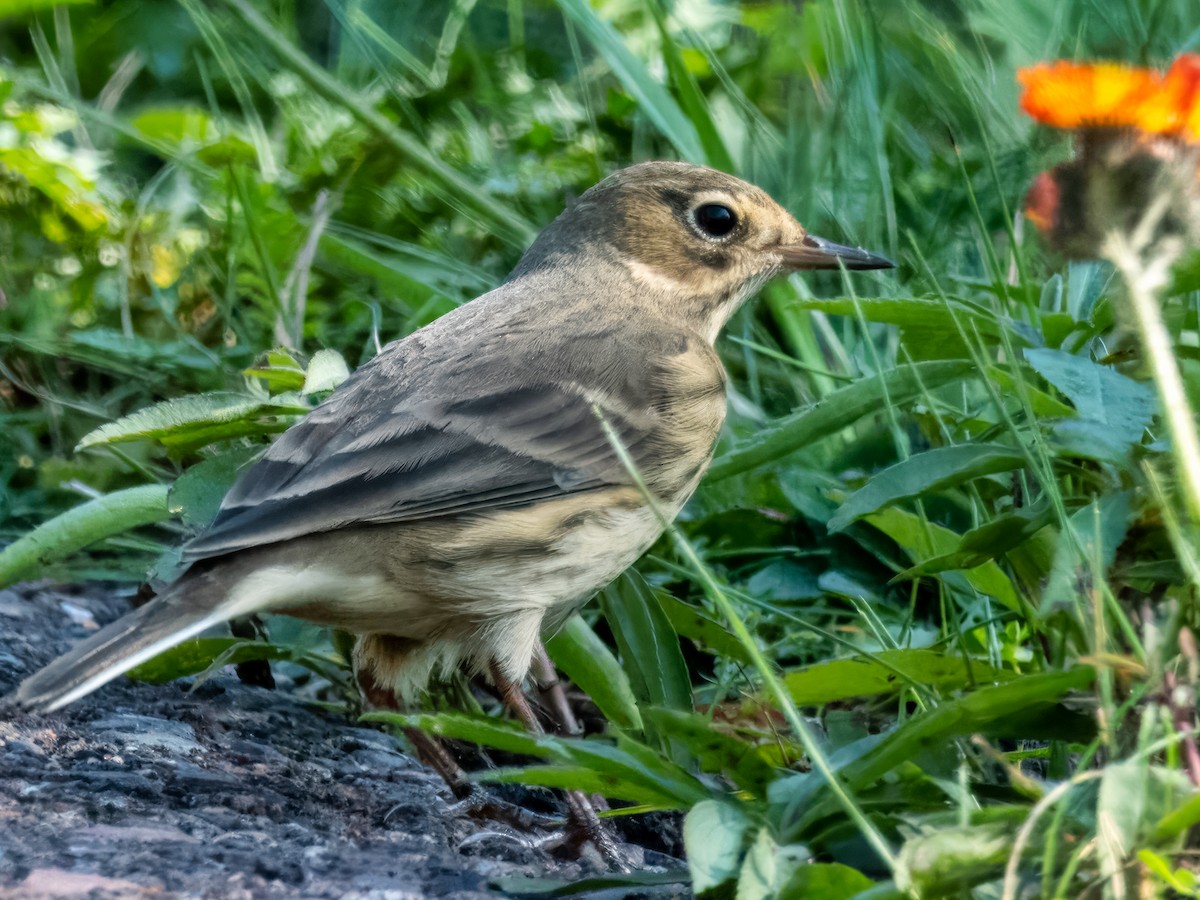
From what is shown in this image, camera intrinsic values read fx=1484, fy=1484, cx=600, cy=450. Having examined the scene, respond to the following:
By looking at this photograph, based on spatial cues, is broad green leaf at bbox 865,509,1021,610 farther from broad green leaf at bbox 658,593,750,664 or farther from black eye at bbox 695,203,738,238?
black eye at bbox 695,203,738,238

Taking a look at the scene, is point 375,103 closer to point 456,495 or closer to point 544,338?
point 544,338

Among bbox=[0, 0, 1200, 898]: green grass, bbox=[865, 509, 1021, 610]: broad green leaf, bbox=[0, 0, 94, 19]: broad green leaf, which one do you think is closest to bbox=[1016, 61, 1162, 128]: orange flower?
bbox=[0, 0, 1200, 898]: green grass

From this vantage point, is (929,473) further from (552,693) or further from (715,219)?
(715,219)

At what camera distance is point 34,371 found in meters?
4.92

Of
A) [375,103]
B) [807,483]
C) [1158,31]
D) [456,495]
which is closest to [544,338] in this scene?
[456,495]

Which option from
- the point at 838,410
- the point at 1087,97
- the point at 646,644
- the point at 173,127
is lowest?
the point at 646,644

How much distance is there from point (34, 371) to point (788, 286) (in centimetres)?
253

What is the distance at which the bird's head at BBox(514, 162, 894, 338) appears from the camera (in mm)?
4008

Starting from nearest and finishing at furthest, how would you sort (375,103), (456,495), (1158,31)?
(456,495) < (1158,31) < (375,103)

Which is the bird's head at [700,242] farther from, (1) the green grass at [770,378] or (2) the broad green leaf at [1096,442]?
(2) the broad green leaf at [1096,442]

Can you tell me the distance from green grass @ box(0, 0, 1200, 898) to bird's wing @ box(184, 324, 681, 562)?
236 millimetres

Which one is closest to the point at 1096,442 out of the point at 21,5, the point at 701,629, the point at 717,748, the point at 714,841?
the point at 717,748

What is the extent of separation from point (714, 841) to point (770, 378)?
290cm

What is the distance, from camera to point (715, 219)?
13.2 ft
